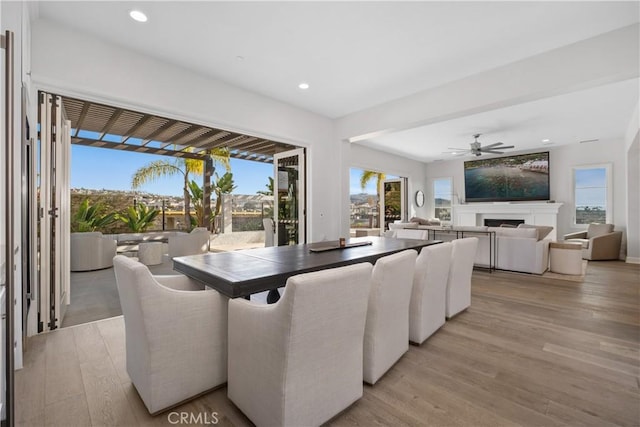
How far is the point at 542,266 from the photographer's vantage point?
187 inches

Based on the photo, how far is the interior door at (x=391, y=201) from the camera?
31.3 ft

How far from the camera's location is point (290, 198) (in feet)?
17.9

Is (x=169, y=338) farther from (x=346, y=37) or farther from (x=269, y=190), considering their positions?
(x=269, y=190)

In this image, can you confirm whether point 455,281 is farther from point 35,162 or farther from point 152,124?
point 152,124

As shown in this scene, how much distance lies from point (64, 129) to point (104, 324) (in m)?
1.97

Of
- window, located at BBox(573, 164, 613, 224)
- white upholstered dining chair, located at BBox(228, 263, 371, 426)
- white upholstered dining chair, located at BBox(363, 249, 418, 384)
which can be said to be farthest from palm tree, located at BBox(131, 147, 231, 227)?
window, located at BBox(573, 164, 613, 224)

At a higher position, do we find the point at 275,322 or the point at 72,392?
the point at 275,322

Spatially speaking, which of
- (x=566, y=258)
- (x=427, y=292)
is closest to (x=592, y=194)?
(x=566, y=258)

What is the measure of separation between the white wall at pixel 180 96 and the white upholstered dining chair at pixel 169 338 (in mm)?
2157

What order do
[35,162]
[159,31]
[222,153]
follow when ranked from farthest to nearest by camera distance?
[222,153] → [159,31] → [35,162]

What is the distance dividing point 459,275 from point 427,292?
0.74 m

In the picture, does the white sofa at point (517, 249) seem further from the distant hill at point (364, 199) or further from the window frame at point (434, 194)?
the distant hill at point (364, 199)

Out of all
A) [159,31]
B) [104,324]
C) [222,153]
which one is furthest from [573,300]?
[222,153]

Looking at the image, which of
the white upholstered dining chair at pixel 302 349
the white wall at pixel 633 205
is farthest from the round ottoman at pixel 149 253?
the white wall at pixel 633 205
